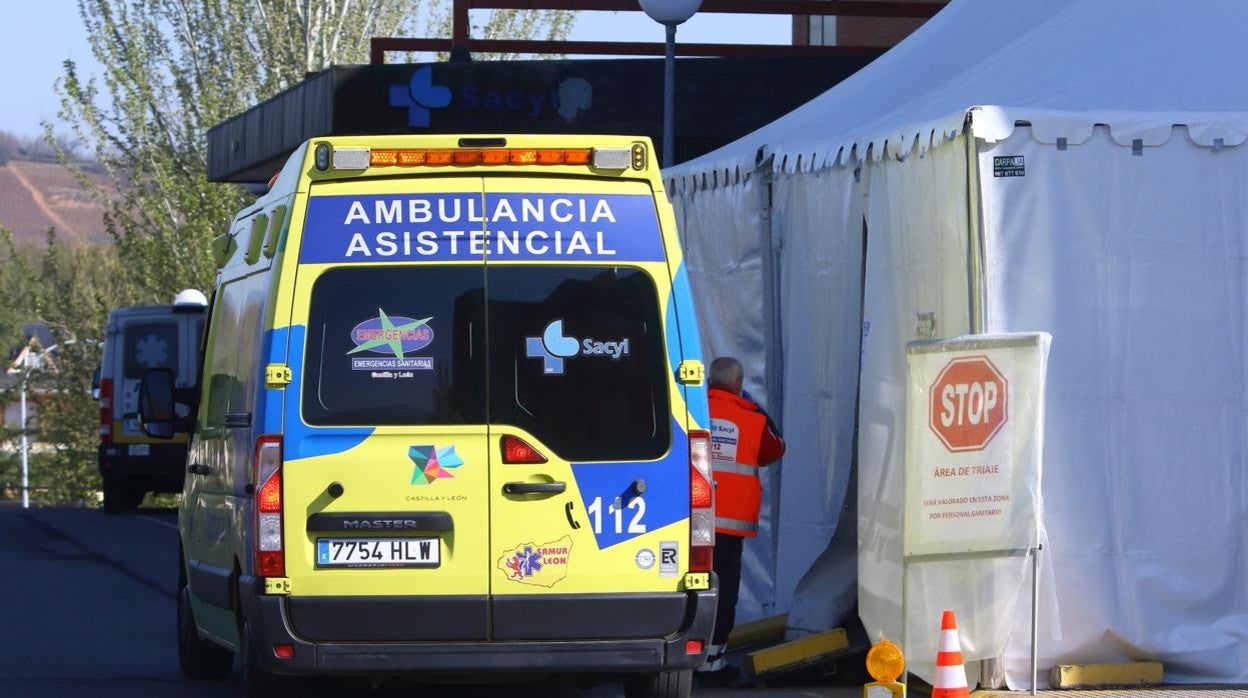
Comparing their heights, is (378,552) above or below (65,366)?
below

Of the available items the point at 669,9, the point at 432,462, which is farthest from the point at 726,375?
the point at 669,9

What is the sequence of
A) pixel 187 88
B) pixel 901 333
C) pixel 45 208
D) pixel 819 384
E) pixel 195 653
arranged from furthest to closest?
1. pixel 45 208
2. pixel 187 88
3. pixel 819 384
4. pixel 195 653
5. pixel 901 333

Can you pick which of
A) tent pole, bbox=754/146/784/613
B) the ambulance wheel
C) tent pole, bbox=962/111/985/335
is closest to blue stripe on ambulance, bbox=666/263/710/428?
tent pole, bbox=962/111/985/335

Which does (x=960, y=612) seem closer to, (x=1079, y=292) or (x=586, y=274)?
(x=1079, y=292)

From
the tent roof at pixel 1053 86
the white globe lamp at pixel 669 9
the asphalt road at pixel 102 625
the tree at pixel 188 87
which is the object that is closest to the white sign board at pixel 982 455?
the tent roof at pixel 1053 86

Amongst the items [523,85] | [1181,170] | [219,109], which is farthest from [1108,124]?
[219,109]

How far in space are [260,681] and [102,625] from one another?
5106 millimetres

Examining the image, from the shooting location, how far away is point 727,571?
978cm

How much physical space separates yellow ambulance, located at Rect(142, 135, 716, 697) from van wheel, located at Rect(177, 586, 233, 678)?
2290 millimetres

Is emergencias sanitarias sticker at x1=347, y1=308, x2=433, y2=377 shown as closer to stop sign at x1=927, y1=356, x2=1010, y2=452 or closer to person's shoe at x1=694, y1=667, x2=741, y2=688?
stop sign at x1=927, y1=356, x2=1010, y2=452

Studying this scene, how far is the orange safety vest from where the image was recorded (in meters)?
9.62

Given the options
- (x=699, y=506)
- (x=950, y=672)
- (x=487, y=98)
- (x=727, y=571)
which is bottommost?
(x=950, y=672)

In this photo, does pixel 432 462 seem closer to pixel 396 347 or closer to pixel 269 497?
pixel 396 347

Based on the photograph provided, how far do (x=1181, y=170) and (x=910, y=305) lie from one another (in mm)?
1382
